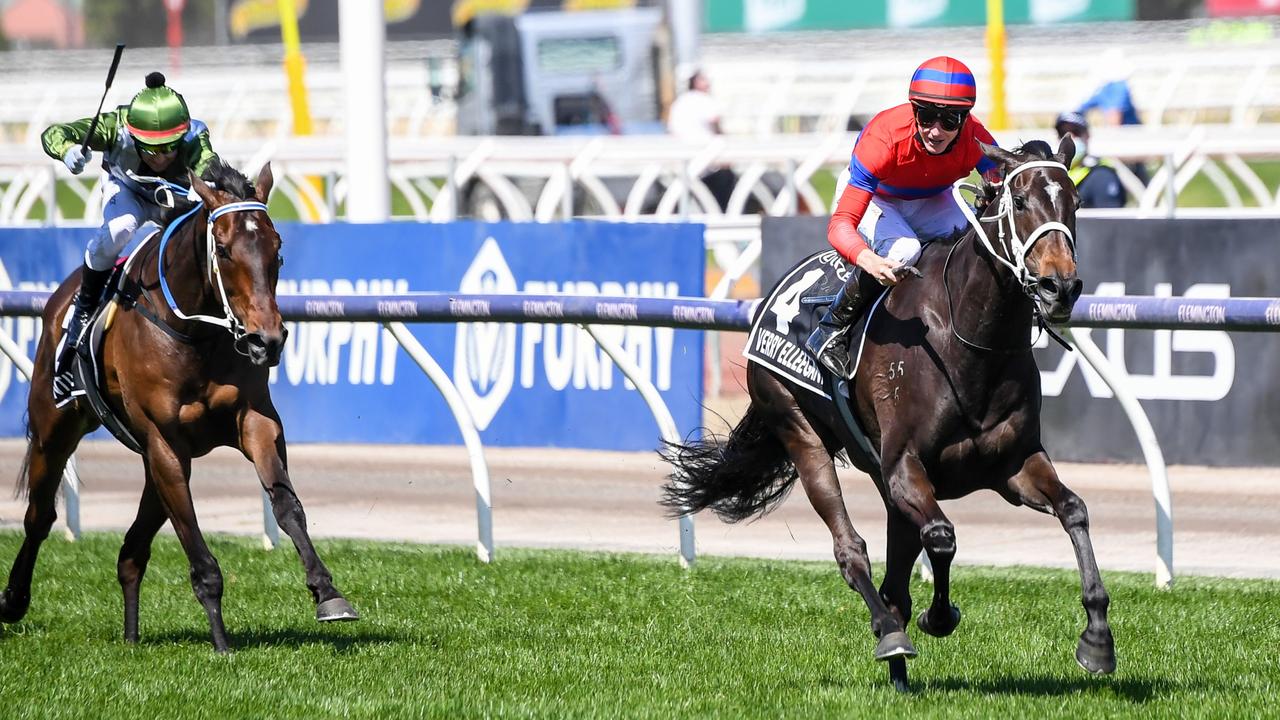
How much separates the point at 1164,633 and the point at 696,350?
19.6 feet

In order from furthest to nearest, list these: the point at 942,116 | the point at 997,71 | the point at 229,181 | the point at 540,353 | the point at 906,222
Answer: the point at 997,71
the point at 540,353
the point at 229,181
the point at 906,222
the point at 942,116

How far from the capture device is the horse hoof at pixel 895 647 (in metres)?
5.95

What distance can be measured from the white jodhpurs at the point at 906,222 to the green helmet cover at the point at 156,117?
9.30 feet

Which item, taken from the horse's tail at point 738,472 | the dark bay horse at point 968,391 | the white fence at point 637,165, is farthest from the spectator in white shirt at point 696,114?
the dark bay horse at point 968,391

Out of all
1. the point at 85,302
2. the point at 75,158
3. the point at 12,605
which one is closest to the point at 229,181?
the point at 75,158

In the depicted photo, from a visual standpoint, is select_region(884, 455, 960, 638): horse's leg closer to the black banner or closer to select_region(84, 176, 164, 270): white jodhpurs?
select_region(84, 176, 164, 270): white jodhpurs

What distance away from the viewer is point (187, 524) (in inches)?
280

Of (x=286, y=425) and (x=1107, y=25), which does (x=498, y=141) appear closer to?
(x=286, y=425)

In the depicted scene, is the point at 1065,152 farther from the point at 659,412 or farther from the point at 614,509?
the point at 614,509

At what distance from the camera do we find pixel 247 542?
10.1 metres

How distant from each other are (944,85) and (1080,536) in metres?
1.45

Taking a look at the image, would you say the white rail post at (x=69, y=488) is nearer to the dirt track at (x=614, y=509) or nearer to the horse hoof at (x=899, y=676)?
the dirt track at (x=614, y=509)

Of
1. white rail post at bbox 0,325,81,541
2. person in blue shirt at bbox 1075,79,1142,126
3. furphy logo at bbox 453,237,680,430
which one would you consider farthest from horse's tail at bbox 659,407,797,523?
person in blue shirt at bbox 1075,79,1142,126

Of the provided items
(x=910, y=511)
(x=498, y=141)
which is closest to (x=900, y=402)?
(x=910, y=511)
